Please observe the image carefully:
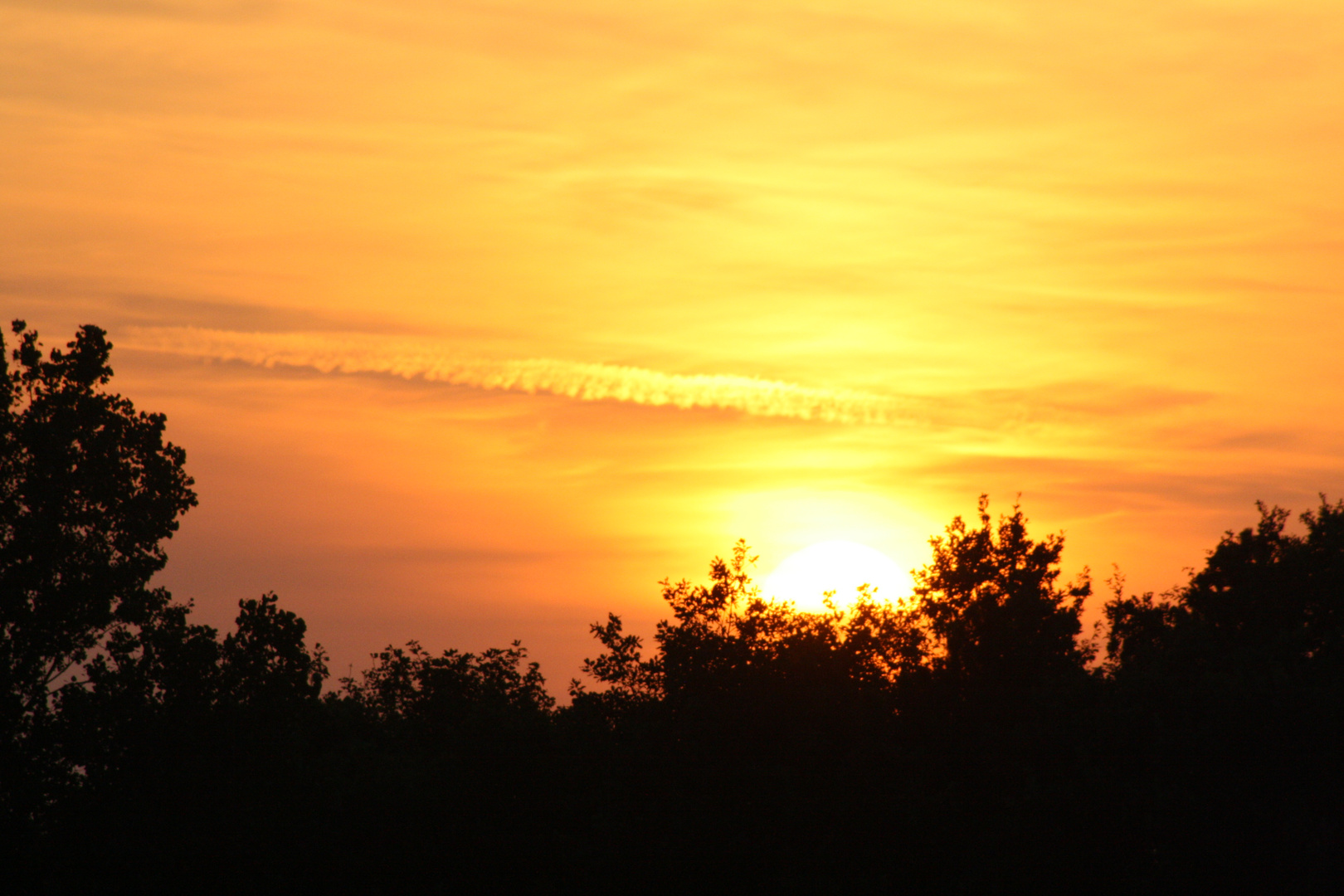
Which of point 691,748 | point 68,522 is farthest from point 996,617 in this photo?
point 68,522

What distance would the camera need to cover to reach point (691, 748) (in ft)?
124

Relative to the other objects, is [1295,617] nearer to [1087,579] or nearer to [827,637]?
[1087,579]

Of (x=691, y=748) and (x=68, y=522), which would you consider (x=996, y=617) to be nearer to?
(x=691, y=748)

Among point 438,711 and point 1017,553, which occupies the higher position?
point 1017,553

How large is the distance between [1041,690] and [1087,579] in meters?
8.99

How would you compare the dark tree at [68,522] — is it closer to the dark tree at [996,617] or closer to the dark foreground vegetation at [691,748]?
the dark foreground vegetation at [691,748]

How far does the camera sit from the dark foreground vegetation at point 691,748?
35.7m

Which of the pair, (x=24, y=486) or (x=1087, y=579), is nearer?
(x=24, y=486)

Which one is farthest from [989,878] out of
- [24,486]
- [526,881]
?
[24,486]

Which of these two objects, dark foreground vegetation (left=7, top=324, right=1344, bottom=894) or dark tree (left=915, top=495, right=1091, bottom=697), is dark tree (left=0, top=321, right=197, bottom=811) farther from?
dark tree (left=915, top=495, right=1091, bottom=697)

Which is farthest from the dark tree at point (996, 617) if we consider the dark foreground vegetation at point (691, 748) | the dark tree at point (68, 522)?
the dark tree at point (68, 522)

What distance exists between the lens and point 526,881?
126 ft

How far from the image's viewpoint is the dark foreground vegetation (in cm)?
3569

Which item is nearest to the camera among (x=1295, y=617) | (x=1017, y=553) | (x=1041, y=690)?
(x=1041, y=690)
